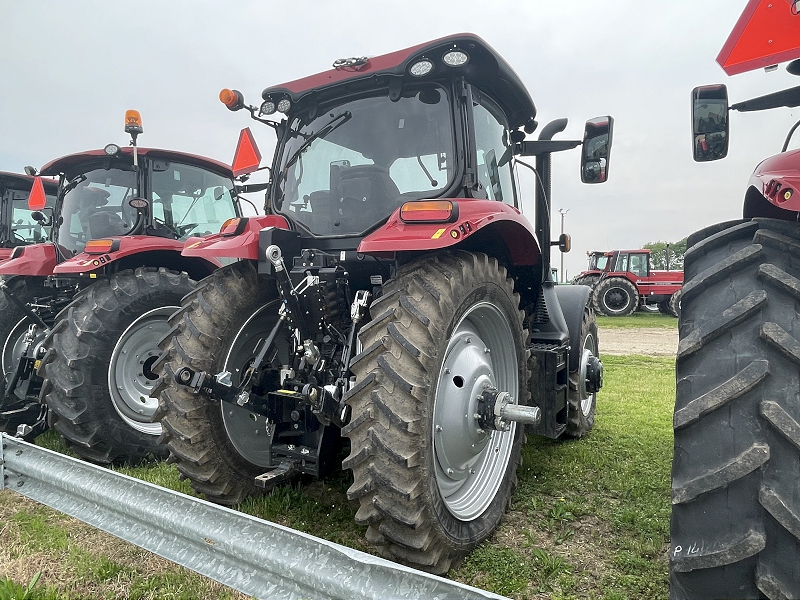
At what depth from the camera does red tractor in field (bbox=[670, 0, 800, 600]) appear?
1.21 m

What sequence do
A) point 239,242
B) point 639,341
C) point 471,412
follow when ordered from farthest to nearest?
1. point 639,341
2. point 239,242
3. point 471,412

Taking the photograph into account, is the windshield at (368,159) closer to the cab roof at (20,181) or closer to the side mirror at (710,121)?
the side mirror at (710,121)

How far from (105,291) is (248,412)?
1.85 metres

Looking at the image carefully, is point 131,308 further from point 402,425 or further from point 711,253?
point 711,253

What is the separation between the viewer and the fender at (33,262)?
4711 mm

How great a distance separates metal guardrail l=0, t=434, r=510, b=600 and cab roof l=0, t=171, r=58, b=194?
19.0ft

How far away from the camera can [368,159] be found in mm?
2840

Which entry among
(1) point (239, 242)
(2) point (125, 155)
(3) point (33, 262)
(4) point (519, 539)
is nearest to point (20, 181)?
(3) point (33, 262)

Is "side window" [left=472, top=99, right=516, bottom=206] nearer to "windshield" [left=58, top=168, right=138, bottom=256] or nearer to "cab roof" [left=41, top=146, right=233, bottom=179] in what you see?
"cab roof" [left=41, top=146, right=233, bottom=179]

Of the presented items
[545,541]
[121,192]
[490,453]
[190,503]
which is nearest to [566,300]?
[490,453]

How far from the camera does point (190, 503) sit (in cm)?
180

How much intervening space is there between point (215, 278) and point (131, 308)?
1563 millimetres

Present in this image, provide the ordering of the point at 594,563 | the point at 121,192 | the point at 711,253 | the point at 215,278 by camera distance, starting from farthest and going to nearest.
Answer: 1. the point at 121,192
2. the point at 215,278
3. the point at 594,563
4. the point at 711,253

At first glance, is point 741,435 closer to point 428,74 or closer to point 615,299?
point 428,74
